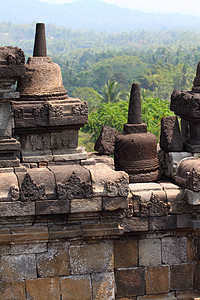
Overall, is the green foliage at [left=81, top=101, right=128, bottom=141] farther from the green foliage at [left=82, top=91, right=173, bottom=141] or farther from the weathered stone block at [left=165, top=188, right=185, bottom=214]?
the weathered stone block at [left=165, top=188, right=185, bottom=214]

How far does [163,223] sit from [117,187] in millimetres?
1000

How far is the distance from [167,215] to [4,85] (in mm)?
2577

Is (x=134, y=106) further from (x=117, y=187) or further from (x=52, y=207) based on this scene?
(x=52, y=207)

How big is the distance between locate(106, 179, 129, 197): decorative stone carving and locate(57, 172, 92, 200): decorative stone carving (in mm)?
222

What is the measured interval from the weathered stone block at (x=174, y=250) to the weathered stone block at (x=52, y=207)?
5.03 feet

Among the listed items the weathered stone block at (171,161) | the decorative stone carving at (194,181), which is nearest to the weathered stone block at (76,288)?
the decorative stone carving at (194,181)

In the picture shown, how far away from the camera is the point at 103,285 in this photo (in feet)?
21.3

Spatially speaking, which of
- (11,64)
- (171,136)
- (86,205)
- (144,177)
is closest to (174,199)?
(144,177)

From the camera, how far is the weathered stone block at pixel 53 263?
629cm

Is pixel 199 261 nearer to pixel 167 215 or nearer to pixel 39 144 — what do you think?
pixel 167 215

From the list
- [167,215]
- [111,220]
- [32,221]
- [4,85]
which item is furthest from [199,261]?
[4,85]

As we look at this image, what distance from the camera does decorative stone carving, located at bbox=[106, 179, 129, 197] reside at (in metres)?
6.09

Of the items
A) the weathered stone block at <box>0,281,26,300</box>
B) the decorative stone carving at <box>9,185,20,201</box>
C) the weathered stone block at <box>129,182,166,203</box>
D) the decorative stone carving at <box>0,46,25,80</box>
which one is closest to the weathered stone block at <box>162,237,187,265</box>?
the weathered stone block at <box>129,182,166,203</box>

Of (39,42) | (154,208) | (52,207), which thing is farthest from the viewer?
(39,42)
